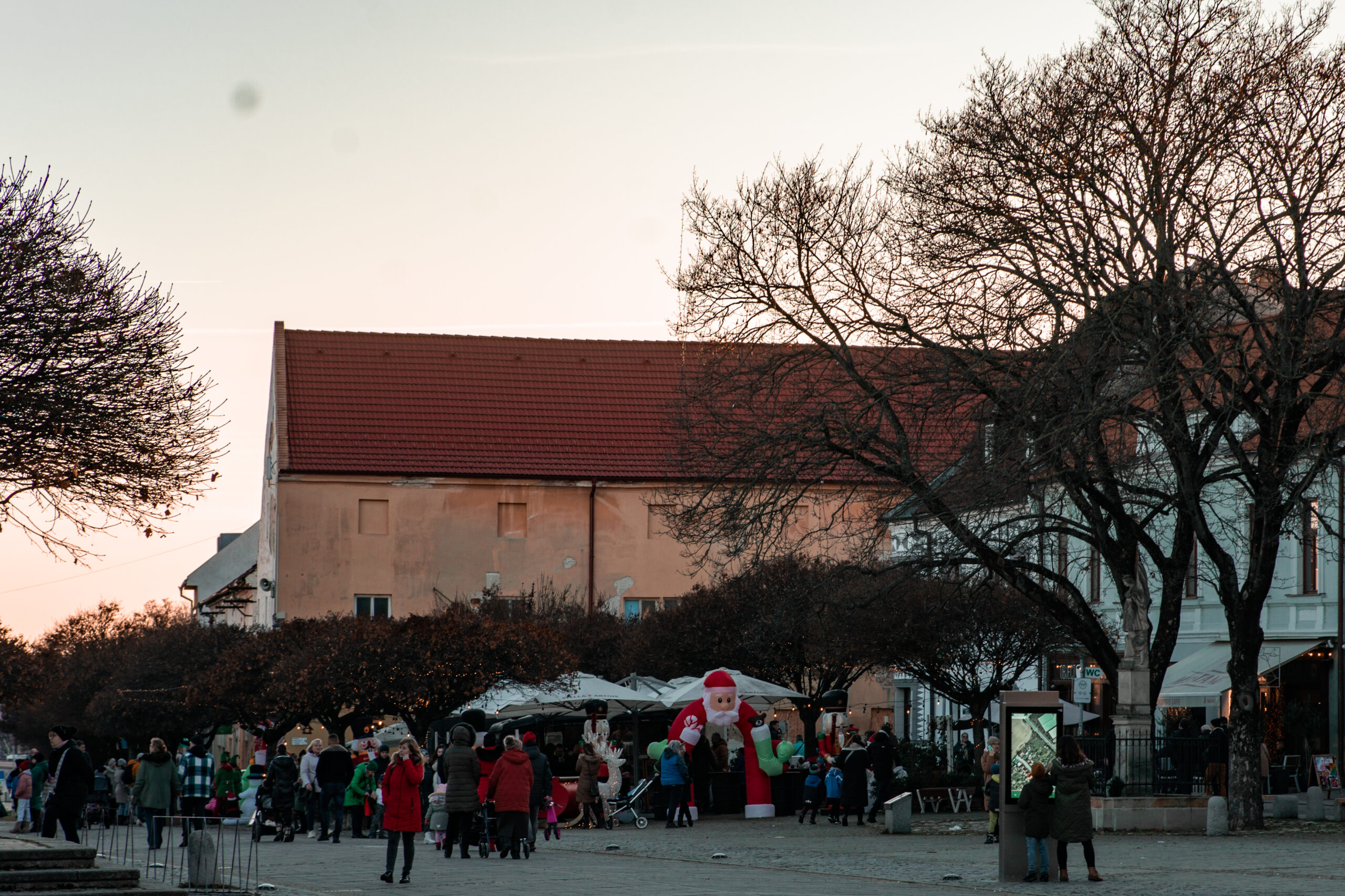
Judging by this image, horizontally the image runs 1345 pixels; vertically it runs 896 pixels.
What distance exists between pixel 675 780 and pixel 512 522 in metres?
27.5

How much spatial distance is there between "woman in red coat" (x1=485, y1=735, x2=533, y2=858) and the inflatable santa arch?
827cm

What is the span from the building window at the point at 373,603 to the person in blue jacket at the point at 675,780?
2667 cm

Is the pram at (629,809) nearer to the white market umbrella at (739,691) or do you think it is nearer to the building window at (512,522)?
the white market umbrella at (739,691)

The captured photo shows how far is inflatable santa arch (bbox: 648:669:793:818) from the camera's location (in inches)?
→ 1120

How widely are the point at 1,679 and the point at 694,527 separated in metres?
40.5

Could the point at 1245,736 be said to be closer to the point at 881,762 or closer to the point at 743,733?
the point at 881,762

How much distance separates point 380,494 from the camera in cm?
5275

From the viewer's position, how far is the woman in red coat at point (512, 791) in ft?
63.9

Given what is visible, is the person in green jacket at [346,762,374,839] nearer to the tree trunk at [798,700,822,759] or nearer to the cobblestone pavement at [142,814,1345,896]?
the cobblestone pavement at [142,814,1345,896]

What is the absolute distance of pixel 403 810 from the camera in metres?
16.7

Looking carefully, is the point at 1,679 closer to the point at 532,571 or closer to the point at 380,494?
the point at 380,494

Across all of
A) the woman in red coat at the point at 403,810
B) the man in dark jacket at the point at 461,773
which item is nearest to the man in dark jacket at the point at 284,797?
the man in dark jacket at the point at 461,773

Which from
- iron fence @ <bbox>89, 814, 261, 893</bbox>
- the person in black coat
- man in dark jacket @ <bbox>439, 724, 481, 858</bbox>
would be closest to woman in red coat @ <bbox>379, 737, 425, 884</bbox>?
iron fence @ <bbox>89, 814, 261, 893</bbox>

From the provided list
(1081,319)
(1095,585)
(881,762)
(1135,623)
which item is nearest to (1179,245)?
(1081,319)
